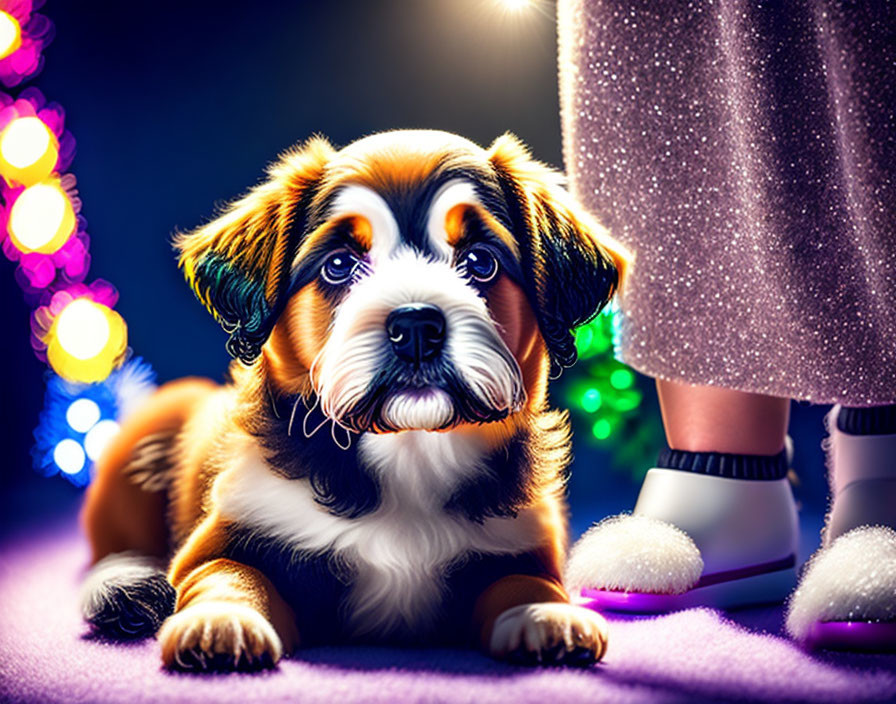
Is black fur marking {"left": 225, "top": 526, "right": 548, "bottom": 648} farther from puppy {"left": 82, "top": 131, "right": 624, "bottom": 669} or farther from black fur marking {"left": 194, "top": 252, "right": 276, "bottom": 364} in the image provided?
black fur marking {"left": 194, "top": 252, "right": 276, "bottom": 364}

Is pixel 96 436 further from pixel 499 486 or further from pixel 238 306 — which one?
→ pixel 499 486

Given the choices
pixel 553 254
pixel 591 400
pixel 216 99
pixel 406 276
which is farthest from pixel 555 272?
pixel 591 400

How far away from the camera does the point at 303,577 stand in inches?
44.8

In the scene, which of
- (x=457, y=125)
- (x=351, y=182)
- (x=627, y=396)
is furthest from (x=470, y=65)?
(x=627, y=396)

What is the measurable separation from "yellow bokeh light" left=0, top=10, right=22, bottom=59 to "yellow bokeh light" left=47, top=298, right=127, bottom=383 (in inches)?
26.1

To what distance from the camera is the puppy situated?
1.03 metres

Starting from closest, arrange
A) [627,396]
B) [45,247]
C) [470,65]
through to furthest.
Answer: [470,65]
[45,247]
[627,396]

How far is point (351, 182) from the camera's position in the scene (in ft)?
3.65

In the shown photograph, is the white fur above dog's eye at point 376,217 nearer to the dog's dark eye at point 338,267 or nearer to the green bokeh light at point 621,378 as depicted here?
the dog's dark eye at point 338,267

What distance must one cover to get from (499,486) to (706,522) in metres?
0.46

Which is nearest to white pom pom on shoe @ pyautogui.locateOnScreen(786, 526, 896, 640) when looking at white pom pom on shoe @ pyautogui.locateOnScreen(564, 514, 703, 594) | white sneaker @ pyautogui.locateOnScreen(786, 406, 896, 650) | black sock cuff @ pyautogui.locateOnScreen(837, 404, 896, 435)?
white sneaker @ pyautogui.locateOnScreen(786, 406, 896, 650)

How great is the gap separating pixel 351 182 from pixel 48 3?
79cm

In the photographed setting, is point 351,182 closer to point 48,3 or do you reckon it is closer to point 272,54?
point 272,54

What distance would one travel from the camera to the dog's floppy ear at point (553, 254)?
1187 millimetres
